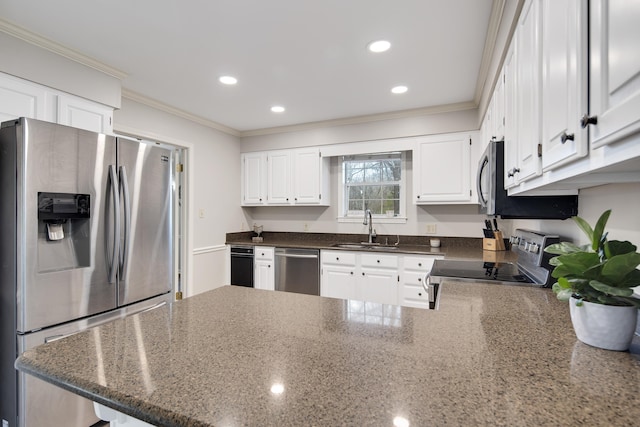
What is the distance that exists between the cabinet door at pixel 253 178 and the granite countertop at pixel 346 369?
11.2 ft

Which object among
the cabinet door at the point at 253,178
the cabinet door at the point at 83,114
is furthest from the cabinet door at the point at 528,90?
the cabinet door at the point at 253,178

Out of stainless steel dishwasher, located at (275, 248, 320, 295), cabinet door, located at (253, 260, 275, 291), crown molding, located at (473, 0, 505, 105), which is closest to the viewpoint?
crown molding, located at (473, 0, 505, 105)

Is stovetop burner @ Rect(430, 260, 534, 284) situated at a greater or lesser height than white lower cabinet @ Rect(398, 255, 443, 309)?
greater

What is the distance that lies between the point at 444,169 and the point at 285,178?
201cm

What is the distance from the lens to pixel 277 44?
2.21 metres

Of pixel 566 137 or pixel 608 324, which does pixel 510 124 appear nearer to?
pixel 566 137

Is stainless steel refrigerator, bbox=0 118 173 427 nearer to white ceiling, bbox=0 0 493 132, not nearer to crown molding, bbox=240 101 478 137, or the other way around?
white ceiling, bbox=0 0 493 132

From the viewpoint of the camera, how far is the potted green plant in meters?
0.78

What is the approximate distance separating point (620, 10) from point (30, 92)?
9.54 ft

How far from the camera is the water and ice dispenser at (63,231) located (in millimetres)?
1695

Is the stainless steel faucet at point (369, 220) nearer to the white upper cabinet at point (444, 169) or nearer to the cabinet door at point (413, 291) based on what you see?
the white upper cabinet at point (444, 169)

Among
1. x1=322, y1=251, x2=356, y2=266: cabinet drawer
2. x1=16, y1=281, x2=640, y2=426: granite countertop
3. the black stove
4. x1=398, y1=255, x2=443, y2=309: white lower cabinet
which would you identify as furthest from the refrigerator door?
x1=398, y1=255, x2=443, y2=309: white lower cabinet

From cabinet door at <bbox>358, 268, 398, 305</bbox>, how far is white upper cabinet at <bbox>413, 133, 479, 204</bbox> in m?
0.90

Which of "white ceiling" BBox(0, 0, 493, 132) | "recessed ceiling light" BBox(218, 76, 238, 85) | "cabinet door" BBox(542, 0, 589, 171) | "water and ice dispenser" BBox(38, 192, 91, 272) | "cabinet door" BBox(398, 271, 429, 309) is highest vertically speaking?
"white ceiling" BBox(0, 0, 493, 132)
